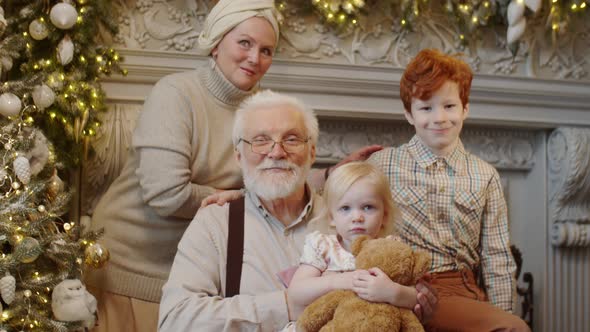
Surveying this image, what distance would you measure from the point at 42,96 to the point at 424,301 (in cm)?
149

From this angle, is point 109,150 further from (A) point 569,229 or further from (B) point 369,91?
(A) point 569,229

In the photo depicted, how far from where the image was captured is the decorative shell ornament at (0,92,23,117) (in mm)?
2341

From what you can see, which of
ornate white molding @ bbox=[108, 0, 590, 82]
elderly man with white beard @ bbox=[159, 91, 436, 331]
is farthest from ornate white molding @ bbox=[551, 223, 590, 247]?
elderly man with white beard @ bbox=[159, 91, 436, 331]

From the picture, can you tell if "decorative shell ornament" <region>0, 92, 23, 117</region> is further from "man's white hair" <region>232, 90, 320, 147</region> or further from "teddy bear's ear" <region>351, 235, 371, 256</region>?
"teddy bear's ear" <region>351, 235, 371, 256</region>

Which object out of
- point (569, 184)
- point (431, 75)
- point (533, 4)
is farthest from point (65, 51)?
point (569, 184)

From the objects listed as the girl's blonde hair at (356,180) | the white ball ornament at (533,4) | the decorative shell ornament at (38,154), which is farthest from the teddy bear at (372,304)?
the white ball ornament at (533,4)

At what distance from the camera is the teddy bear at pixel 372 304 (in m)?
1.63

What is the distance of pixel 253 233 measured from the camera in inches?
83.4

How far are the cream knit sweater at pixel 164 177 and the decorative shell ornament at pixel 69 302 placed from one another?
280 mm

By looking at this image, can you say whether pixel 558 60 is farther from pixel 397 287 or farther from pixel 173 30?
pixel 397 287

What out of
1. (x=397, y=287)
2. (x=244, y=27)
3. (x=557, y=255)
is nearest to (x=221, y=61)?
(x=244, y=27)

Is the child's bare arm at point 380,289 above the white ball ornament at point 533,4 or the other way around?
the other way around

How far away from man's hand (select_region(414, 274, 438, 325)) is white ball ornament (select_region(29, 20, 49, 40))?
1660 millimetres

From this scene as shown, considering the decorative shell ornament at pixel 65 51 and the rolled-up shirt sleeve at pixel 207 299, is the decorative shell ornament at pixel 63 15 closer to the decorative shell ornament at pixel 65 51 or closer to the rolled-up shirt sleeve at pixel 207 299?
the decorative shell ornament at pixel 65 51
